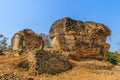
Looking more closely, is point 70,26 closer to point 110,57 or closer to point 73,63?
point 73,63

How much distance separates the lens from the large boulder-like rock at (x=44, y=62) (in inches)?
512

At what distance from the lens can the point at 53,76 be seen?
1299cm

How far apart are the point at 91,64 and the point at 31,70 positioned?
4287 millimetres

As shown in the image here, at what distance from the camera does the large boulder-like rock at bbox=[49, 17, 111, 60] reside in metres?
16.9

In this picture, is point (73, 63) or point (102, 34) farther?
point (102, 34)

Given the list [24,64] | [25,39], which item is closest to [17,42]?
[25,39]

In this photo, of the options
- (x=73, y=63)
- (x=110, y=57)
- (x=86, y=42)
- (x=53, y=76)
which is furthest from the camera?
(x=110, y=57)

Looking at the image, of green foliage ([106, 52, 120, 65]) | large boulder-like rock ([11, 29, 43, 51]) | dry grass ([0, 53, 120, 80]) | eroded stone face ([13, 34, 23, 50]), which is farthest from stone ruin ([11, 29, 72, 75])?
green foliage ([106, 52, 120, 65])

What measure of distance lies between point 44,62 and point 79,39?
426 cm

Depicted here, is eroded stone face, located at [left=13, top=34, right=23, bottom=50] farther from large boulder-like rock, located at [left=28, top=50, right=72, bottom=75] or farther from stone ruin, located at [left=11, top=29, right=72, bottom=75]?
large boulder-like rock, located at [left=28, top=50, right=72, bottom=75]

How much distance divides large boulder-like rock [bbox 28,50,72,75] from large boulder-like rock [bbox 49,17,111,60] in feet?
8.92

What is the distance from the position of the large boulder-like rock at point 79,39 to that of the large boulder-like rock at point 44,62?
2.72m

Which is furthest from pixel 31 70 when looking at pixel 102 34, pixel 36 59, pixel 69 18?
pixel 102 34

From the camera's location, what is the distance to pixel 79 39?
55.4ft
